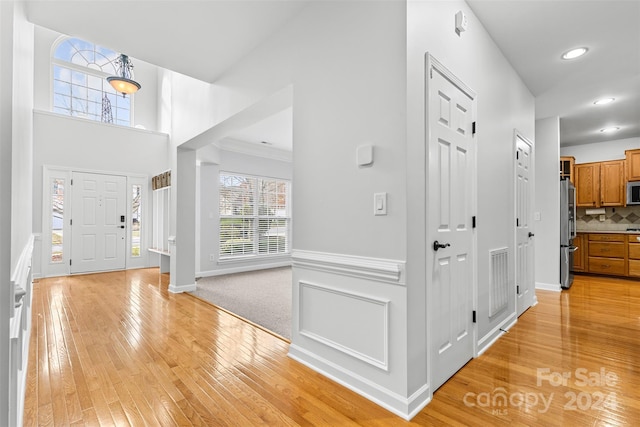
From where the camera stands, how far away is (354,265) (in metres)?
1.97

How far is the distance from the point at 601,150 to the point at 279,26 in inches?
275

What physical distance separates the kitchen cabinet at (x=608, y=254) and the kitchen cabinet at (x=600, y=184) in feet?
2.33

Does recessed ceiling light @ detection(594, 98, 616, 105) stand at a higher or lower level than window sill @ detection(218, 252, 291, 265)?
higher

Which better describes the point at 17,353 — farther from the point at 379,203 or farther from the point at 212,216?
the point at 212,216

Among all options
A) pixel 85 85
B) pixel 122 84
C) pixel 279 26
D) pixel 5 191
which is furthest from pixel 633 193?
pixel 85 85

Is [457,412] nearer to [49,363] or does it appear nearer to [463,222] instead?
[463,222]

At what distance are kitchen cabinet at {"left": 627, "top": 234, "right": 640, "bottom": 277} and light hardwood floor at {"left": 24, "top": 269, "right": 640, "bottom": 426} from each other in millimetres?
2717

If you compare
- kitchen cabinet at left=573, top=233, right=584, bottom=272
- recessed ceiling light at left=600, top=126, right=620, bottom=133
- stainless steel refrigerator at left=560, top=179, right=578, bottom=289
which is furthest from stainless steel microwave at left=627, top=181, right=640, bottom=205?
stainless steel refrigerator at left=560, top=179, right=578, bottom=289

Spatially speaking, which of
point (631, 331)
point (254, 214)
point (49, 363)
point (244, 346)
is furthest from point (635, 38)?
point (254, 214)

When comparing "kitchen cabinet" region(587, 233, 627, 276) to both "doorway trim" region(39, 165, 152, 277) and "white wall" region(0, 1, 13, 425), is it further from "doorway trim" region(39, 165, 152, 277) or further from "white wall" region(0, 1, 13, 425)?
"doorway trim" region(39, 165, 152, 277)

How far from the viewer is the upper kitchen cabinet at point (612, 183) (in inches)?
227

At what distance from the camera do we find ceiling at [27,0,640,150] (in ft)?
7.94

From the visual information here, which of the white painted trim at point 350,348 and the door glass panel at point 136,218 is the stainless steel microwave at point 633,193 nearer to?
the white painted trim at point 350,348

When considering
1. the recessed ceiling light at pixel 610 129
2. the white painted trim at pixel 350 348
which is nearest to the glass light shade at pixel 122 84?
the white painted trim at pixel 350 348
